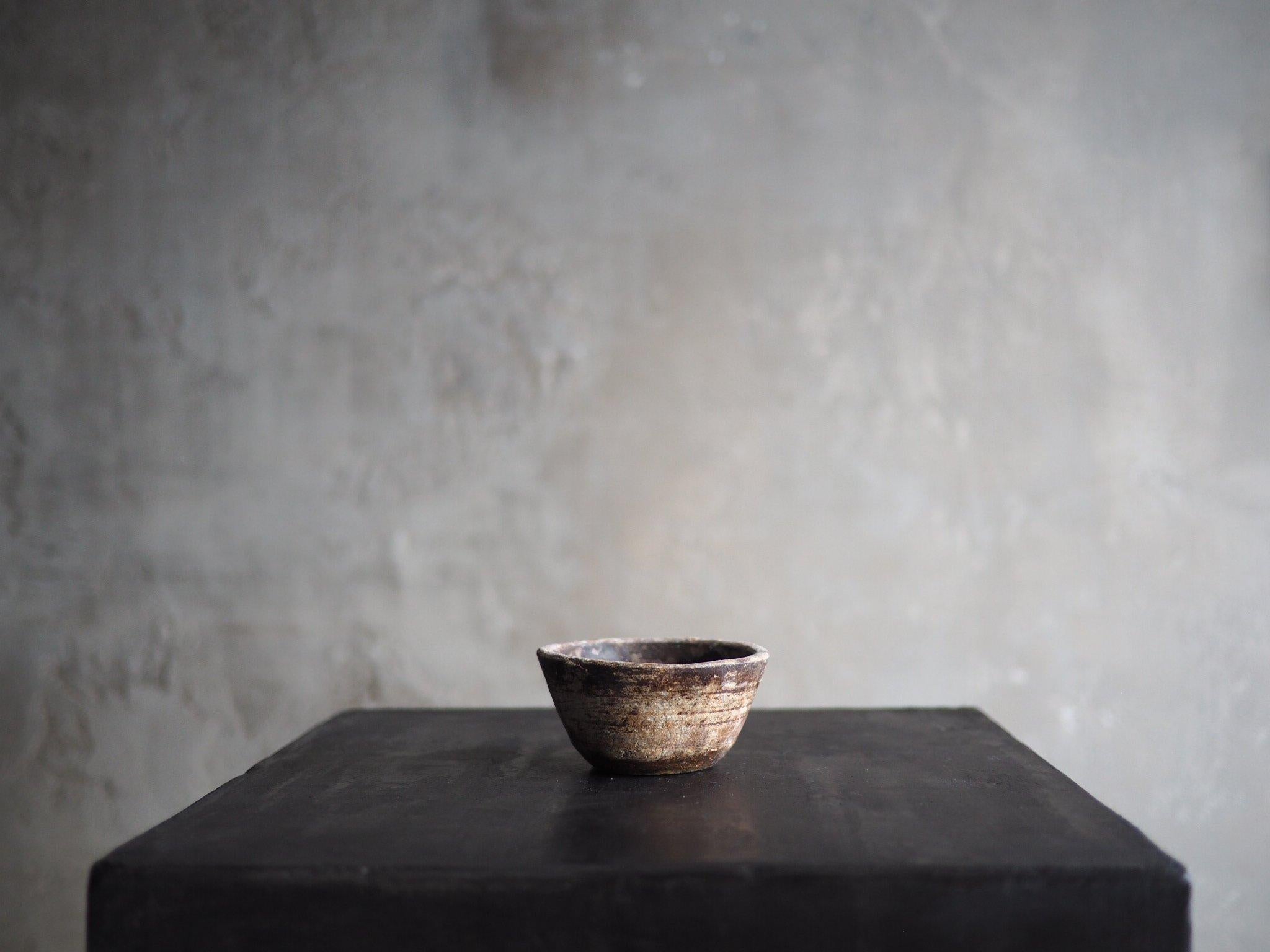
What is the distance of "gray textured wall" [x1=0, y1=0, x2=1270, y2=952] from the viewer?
1986 mm

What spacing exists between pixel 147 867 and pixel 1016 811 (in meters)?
0.71

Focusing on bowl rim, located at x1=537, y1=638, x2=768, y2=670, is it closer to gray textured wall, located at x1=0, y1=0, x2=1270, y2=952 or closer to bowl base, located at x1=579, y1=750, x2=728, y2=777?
bowl base, located at x1=579, y1=750, x2=728, y2=777

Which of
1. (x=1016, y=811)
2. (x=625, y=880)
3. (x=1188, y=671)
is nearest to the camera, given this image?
(x=625, y=880)

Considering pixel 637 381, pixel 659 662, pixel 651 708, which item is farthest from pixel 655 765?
pixel 637 381

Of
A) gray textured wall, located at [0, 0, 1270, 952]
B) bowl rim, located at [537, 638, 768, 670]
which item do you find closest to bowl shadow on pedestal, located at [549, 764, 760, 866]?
bowl rim, located at [537, 638, 768, 670]

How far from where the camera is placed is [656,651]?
47.2 inches

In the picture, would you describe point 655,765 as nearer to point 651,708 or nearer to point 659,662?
point 651,708

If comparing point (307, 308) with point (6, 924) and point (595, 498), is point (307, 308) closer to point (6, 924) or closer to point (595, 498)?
point (595, 498)

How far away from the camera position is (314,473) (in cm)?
201

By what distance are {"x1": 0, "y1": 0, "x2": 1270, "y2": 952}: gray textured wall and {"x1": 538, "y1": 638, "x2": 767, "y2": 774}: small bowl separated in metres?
0.96

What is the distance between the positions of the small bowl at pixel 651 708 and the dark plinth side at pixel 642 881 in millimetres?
95

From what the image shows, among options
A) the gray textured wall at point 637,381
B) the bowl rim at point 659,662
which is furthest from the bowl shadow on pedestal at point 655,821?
the gray textured wall at point 637,381

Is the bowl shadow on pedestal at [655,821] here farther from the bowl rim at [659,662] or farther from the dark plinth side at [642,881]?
the bowl rim at [659,662]

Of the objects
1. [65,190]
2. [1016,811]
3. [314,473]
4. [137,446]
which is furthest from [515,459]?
[1016,811]
